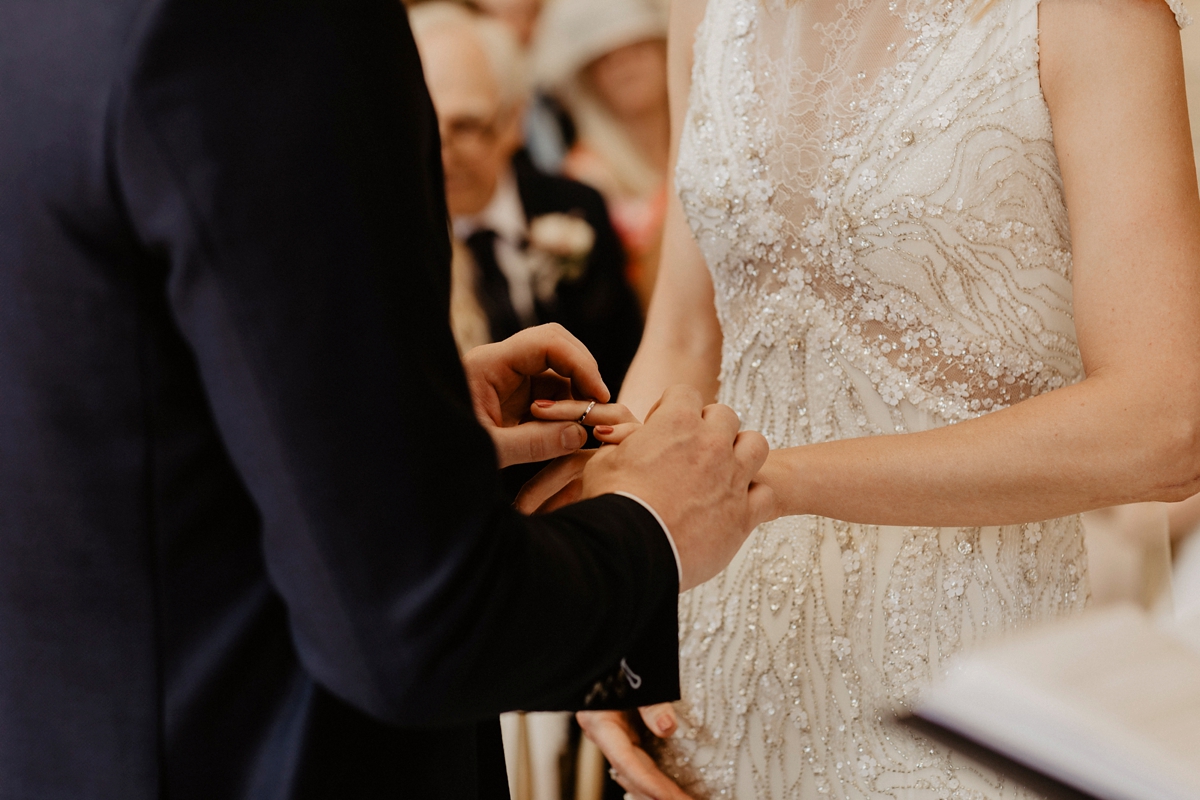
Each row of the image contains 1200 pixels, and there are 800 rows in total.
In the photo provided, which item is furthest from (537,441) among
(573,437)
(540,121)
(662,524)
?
(540,121)

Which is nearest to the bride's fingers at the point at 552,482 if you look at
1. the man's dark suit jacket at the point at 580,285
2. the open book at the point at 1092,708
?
the open book at the point at 1092,708

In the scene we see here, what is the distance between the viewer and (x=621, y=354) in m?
2.89

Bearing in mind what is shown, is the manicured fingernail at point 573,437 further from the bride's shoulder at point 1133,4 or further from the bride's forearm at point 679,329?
the bride's shoulder at point 1133,4

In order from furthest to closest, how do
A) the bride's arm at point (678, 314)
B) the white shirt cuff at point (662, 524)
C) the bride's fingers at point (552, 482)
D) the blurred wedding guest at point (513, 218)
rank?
the blurred wedding guest at point (513, 218) < the bride's arm at point (678, 314) < the bride's fingers at point (552, 482) < the white shirt cuff at point (662, 524)

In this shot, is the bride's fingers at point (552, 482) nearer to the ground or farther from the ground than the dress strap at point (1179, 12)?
nearer to the ground

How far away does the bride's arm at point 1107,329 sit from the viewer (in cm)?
97

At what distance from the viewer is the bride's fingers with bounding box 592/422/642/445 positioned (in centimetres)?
103

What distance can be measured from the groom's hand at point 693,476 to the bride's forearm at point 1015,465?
126 millimetres

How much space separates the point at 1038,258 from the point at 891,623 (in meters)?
0.46

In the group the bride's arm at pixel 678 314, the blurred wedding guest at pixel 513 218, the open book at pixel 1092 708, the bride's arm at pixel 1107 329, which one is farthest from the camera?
the blurred wedding guest at pixel 513 218

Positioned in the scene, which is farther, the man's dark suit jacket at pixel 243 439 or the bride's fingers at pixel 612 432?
the bride's fingers at pixel 612 432

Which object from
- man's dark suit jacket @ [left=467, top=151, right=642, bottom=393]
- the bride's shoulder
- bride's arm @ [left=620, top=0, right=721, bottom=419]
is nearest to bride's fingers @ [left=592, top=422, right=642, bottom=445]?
bride's arm @ [left=620, top=0, right=721, bottom=419]

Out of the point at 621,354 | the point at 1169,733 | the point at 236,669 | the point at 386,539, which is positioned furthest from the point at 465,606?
the point at 621,354

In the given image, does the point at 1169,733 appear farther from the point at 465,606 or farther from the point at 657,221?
the point at 657,221
